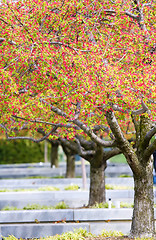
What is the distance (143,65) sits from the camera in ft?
37.8

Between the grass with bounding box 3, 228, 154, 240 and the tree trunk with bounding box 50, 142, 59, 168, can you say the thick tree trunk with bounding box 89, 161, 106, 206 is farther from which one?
the tree trunk with bounding box 50, 142, 59, 168

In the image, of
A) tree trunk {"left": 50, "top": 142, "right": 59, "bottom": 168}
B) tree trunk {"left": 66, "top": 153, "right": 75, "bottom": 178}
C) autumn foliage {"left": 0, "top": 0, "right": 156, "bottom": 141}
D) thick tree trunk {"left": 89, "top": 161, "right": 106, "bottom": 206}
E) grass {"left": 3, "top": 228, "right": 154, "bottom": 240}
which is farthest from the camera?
tree trunk {"left": 50, "top": 142, "right": 59, "bottom": 168}

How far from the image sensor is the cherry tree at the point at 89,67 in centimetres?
1029

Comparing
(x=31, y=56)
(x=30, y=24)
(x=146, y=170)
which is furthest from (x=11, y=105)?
(x=146, y=170)

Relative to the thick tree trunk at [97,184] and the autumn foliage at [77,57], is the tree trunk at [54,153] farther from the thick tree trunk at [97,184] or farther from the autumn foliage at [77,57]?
the autumn foliage at [77,57]

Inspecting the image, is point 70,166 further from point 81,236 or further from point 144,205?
point 144,205

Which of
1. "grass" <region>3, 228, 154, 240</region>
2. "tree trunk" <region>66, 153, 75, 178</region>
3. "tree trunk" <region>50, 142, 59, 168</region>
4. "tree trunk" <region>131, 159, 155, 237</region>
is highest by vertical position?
"tree trunk" <region>50, 142, 59, 168</region>

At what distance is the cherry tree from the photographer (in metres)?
10.3

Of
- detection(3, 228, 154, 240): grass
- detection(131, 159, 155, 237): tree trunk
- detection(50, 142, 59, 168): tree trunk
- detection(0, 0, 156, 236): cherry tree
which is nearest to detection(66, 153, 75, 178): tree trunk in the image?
detection(50, 142, 59, 168): tree trunk

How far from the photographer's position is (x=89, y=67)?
1040 centimetres

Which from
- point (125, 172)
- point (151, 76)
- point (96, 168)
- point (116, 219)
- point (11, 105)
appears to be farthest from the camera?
point (125, 172)

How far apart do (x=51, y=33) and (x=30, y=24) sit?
77 centimetres

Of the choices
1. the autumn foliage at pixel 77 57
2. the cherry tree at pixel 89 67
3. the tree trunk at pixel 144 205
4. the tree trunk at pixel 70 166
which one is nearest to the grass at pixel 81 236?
the tree trunk at pixel 144 205

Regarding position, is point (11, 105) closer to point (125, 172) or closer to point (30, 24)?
point (30, 24)
